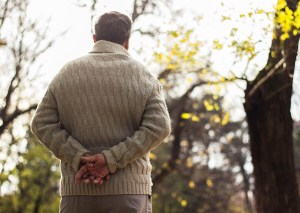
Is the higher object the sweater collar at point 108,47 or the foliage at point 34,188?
the foliage at point 34,188

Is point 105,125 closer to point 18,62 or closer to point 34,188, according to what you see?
point 18,62

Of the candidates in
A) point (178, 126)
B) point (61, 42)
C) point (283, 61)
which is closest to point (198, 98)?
point (178, 126)

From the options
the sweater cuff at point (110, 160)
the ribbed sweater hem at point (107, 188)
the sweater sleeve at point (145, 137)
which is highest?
the sweater sleeve at point (145, 137)

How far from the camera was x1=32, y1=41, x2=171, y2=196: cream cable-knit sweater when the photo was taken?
2535 mm

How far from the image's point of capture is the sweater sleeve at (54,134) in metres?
2.54

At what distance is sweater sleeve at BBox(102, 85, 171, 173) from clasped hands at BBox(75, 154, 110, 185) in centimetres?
3

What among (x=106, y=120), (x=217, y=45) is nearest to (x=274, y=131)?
(x=217, y=45)

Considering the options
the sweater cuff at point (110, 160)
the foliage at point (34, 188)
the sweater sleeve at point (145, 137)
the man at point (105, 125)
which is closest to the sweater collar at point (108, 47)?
the man at point (105, 125)

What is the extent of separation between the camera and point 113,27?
2.73 m

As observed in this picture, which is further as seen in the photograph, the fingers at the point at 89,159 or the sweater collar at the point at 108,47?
the sweater collar at the point at 108,47

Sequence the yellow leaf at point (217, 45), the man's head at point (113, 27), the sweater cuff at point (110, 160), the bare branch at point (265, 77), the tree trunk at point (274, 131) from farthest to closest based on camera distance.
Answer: the tree trunk at point (274, 131)
the bare branch at point (265, 77)
the yellow leaf at point (217, 45)
the man's head at point (113, 27)
the sweater cuff at point (110, 160)

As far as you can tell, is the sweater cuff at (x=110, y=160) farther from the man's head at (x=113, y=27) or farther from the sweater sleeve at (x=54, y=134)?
the man's head at (x=113, y=27)

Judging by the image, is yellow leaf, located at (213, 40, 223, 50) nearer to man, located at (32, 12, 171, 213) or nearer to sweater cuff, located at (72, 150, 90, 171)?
man, located at (32, 12, 171, 213)

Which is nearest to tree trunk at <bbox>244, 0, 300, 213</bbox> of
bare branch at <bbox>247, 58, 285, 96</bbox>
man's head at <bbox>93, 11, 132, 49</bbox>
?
bare branch at <bbox>247, 58, 285, 96</bbox>
